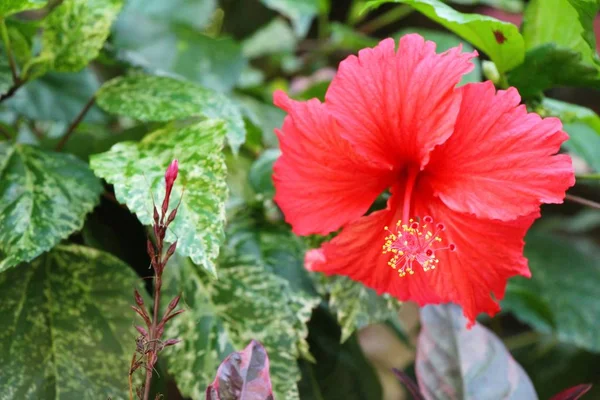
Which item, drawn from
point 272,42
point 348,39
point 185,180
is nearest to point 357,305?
point 185,180

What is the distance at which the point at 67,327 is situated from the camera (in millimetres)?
485

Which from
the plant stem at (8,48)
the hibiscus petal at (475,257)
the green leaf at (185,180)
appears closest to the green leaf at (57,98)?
the plant stem at (8,48)

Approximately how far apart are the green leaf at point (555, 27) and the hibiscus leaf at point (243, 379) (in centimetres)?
35

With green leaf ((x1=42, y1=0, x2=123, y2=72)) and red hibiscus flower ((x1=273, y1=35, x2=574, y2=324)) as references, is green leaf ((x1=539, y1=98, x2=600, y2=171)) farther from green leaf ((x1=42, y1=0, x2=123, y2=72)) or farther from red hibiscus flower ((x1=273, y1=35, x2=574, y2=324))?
green leaf ((x1=42, y1=0, x2=123, y2=72))

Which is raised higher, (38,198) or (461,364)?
(38,198)

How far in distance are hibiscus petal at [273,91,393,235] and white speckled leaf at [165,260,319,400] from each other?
82 millimetres

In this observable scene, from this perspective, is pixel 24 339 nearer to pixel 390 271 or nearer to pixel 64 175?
pixel 64 175

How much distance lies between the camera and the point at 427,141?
43cm

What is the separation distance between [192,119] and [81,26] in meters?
0.19

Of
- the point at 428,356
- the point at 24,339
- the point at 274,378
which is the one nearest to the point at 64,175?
the point at 24,339

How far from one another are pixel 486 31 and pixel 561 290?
569 mm

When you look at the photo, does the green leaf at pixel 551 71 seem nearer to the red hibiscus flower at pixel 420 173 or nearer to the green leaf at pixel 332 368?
the red hibiscus flower at pixel 420 173

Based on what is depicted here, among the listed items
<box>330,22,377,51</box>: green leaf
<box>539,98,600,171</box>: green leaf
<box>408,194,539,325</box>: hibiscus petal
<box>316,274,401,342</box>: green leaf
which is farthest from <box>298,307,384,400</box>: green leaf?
Result: <box>330,22,377,51</box>: green leaf

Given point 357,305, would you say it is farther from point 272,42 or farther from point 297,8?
point 272,42
